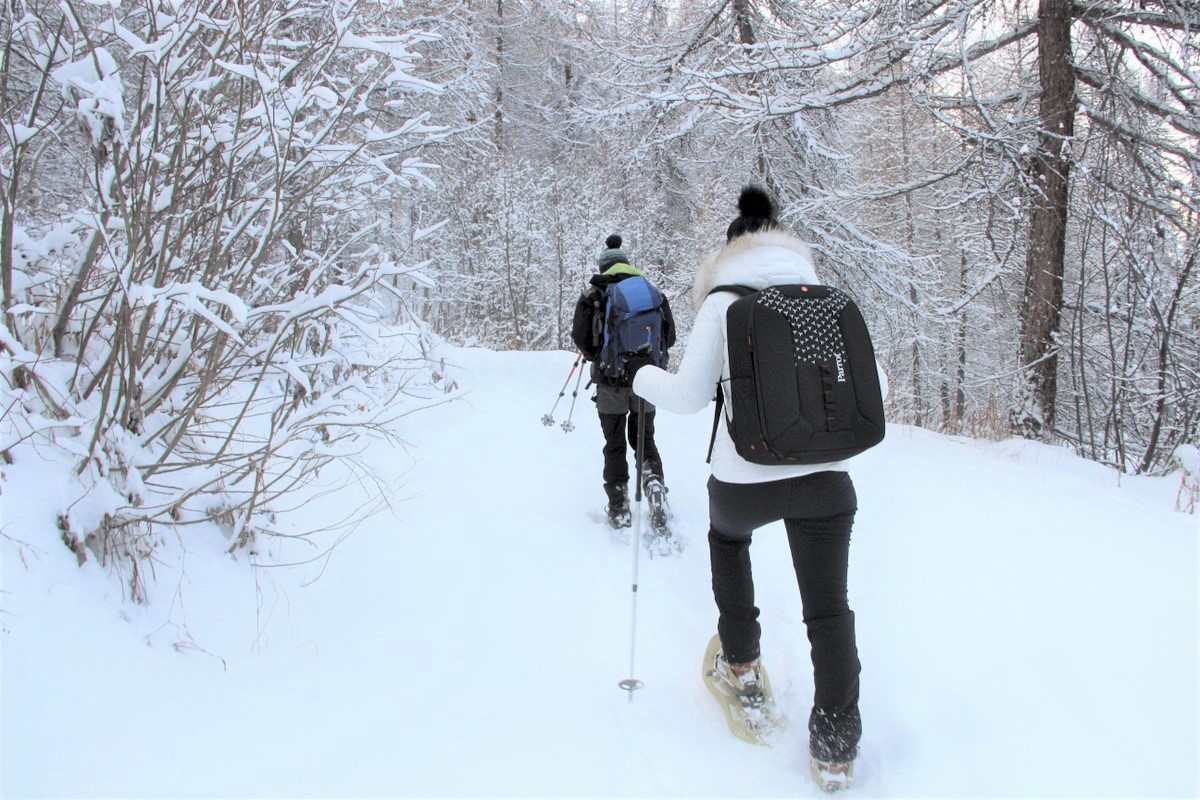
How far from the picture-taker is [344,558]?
3494 mm

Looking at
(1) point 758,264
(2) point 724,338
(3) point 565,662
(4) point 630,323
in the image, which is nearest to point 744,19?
(4) point 630,323

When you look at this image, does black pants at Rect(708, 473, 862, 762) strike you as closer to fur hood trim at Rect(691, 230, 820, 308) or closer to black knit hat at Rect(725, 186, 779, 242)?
fur hood trim at Rect(691, 230, 820, 308)

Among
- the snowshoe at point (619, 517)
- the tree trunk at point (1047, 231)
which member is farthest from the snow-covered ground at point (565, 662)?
the tree trunk at point (1047, 231)

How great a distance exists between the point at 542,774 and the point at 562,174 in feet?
55.5

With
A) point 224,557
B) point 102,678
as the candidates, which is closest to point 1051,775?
point 102,678

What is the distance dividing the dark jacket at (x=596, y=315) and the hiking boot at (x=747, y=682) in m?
2.26

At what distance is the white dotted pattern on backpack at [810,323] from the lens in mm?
2189

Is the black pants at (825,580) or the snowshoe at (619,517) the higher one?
the black pants at (825,580)

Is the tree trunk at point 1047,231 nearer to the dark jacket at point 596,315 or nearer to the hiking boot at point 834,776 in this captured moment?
the dark jacket at point 596,315

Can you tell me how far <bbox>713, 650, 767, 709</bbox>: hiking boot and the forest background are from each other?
5.73ft

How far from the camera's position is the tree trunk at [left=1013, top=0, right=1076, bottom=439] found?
22.1 feet

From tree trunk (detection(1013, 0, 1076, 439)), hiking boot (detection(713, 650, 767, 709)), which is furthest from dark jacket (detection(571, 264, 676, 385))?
tree trunk (detection(1013, 0, 1076, 439))

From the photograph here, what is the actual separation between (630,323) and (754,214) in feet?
5.39

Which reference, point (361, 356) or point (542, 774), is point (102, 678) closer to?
point (542, 774)
